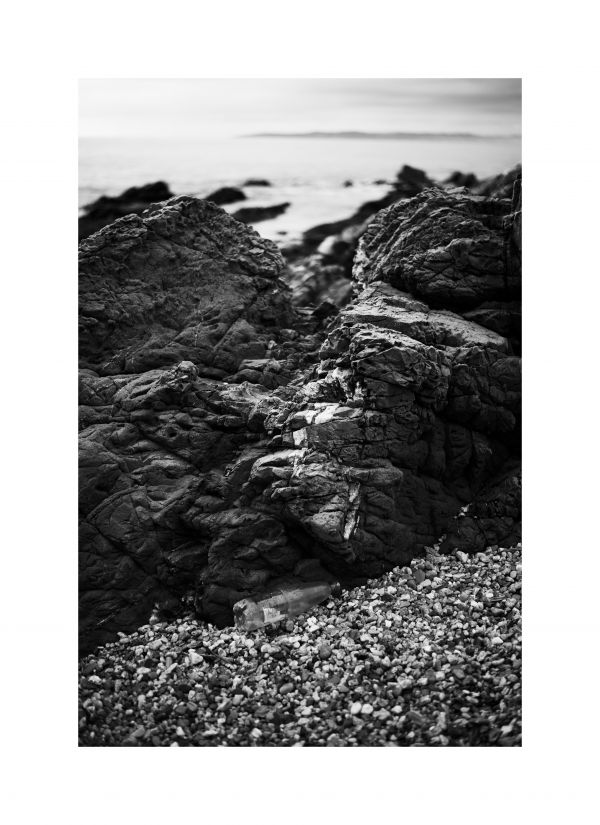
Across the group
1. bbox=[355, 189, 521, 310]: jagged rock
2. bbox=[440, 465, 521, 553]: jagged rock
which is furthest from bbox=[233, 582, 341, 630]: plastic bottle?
bbox=[355, 189, 521, 310]: jagged rock

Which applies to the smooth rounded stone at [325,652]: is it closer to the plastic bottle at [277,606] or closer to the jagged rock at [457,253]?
the plastic bottle at [277,606]

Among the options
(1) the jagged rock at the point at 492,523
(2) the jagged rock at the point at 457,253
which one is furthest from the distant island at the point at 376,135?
(1) the jagged rock at the point at 492,523

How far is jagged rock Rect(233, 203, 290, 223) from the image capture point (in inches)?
389

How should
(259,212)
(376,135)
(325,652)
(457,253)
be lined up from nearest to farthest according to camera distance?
1. (325,652)
2. (457,253)
3. (376,135)
4. (259,212)

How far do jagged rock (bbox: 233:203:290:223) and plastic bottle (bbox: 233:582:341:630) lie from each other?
5.34 metres

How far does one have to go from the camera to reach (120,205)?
29.1ft

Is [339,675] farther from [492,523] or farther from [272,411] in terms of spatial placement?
[272,411]

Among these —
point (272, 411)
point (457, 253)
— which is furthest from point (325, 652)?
point (457, 253)

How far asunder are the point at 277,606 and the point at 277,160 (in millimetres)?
5454

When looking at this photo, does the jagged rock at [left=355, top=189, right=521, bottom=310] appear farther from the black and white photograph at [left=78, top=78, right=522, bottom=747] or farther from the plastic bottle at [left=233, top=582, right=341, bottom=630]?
the plastic bottle at [left=233, top=582, right=341, bottom=630]

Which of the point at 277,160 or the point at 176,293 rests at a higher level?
the point at 277,160

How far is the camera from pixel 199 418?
8.00 m

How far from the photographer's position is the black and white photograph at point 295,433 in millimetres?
6941

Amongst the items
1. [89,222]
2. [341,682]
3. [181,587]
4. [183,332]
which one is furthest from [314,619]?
[89,222]
